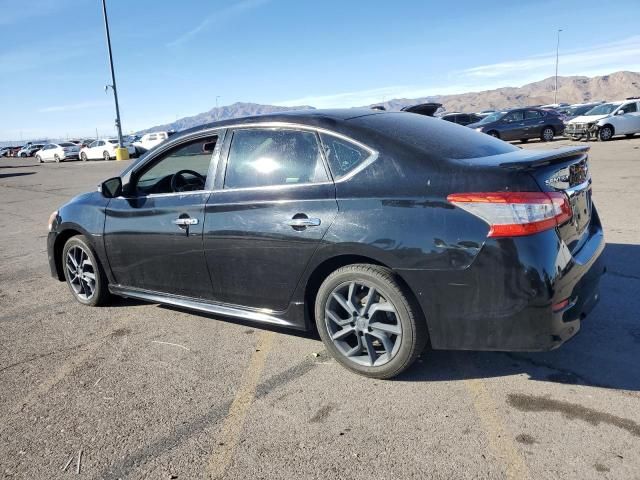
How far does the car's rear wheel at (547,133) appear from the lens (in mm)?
24475

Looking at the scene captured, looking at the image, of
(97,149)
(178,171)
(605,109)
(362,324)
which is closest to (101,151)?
(97,149)

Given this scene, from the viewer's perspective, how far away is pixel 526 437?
8.84ft

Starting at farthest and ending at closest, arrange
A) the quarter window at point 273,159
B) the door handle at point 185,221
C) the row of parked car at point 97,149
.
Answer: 1. the row of parked car at point 97,149
2. the door handle at point 185,221
3. the quarter window at point 273,159

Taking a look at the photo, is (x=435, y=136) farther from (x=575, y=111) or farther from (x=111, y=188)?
(x=575, y=111)

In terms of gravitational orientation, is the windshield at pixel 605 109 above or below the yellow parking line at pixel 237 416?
above

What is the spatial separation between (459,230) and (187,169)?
2802mm

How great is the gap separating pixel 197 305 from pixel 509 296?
240 cm

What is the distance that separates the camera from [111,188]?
15.2 feet

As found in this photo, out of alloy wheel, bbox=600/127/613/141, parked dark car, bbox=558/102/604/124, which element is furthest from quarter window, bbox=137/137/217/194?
parked dark car, bbox=558/102/604/124

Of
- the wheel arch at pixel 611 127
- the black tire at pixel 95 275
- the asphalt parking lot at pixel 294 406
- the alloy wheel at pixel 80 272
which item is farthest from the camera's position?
the wheel arch at pixel 611 127

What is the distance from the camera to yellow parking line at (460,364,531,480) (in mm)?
2455

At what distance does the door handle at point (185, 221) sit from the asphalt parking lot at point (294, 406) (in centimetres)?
93

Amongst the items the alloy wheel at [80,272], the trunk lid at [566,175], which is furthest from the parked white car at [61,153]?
the trunk lid at [566,175]

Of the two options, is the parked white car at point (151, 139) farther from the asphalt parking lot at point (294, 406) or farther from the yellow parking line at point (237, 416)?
the yellow parking line at point (237, 416)
